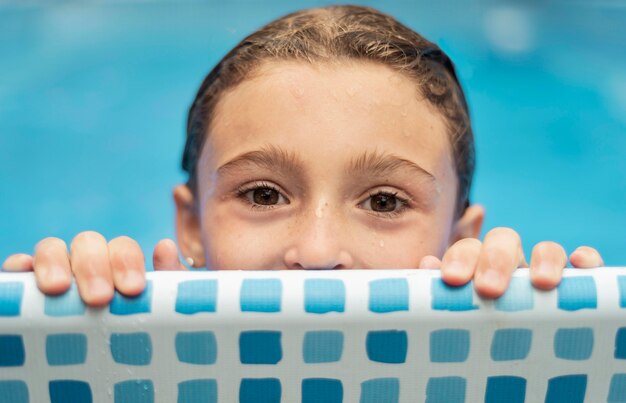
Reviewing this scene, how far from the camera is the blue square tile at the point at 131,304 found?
598 mm

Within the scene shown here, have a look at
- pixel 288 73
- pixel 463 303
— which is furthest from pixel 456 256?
pixel 288 73

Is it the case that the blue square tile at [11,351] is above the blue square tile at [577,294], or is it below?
below

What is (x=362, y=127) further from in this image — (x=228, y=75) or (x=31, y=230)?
(x=31, y=230)

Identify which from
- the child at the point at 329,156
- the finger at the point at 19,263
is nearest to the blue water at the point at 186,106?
the child at the point at 329,156

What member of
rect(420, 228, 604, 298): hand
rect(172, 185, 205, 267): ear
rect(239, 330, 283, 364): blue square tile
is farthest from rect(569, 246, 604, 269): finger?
rect(172, 185, 205, 267): ear

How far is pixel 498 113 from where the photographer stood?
11.0 feet

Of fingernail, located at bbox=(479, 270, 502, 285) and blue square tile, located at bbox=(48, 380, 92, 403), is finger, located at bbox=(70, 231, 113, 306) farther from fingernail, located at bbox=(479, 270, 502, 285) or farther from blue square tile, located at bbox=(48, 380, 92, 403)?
fingernail, located at bbox=(479, 270, 502, 285)

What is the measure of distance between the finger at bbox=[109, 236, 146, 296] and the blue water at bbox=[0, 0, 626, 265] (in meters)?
2.15

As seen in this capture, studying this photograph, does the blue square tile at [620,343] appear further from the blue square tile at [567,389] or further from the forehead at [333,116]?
the forehead at [333,116]

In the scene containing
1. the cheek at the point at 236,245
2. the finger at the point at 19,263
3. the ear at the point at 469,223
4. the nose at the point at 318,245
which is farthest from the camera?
the ear at the point at 469,223

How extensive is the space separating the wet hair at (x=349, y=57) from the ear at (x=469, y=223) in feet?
0.06

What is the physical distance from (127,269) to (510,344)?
1.05 feet

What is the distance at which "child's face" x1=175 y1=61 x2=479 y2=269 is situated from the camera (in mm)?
1003

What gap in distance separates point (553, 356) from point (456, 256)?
114 mm
